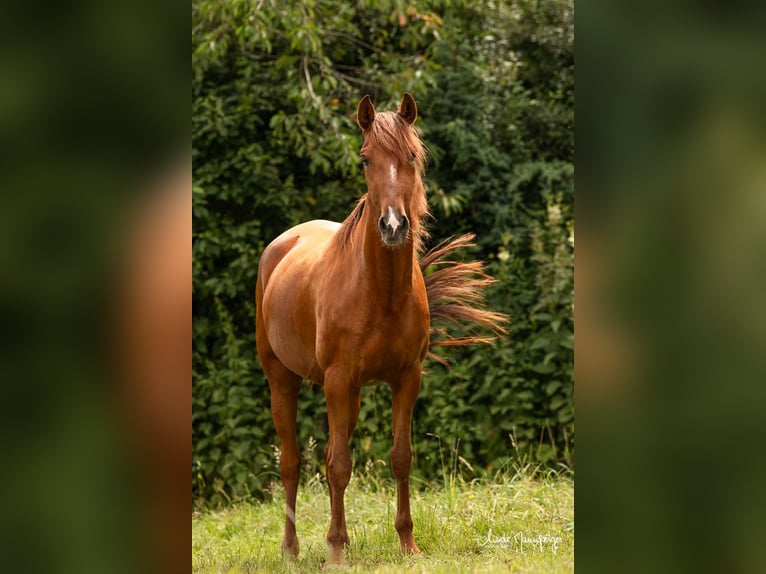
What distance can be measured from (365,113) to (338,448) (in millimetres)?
1612

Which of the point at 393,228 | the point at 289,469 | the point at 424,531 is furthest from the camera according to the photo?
the point at 289,469

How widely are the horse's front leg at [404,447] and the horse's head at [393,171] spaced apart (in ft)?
2.58

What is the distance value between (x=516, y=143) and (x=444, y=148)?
0.68 m

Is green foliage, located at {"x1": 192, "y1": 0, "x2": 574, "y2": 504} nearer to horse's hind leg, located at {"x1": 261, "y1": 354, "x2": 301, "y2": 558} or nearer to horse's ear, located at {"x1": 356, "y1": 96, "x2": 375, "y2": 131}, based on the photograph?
horse's hind leg, located at {"x1": 261, "y1": 354, "x2": 301, "y2": 558}

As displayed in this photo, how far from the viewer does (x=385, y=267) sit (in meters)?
3.93

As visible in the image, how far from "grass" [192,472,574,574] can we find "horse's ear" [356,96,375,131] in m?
1.97

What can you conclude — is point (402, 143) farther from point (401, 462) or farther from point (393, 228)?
point (401, 462)

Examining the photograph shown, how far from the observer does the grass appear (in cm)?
374
